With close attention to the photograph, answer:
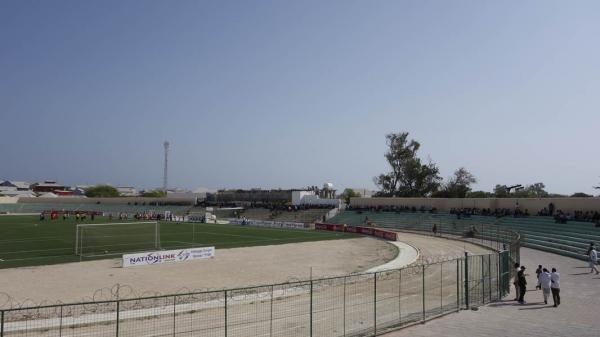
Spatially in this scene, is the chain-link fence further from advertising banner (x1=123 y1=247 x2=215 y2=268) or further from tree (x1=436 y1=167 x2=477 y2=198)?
tree (x1=436 y1=167 x2=477 y2=198)

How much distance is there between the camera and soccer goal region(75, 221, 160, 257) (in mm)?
39250

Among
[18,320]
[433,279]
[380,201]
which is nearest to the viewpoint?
[18,320]

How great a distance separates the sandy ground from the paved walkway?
40.4ft

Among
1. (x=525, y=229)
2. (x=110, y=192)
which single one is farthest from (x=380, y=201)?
(x=110, y=192)

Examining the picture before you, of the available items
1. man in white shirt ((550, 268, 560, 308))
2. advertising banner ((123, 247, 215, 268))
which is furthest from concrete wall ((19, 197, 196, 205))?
man in white shirt ((550, 268, 560, 308))

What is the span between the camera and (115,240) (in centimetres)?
4653

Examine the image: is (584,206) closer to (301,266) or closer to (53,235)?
(301,266)

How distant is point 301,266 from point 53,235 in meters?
31.1

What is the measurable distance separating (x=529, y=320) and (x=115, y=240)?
127 feet

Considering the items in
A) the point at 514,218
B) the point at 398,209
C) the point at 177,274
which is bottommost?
the point at 177,274

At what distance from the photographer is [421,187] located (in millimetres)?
102688

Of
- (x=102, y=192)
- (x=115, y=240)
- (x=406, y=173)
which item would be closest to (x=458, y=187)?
(x=406, y=173)

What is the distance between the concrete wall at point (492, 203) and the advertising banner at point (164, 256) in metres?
35.9

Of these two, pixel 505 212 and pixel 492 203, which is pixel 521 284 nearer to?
pixel 505 212
